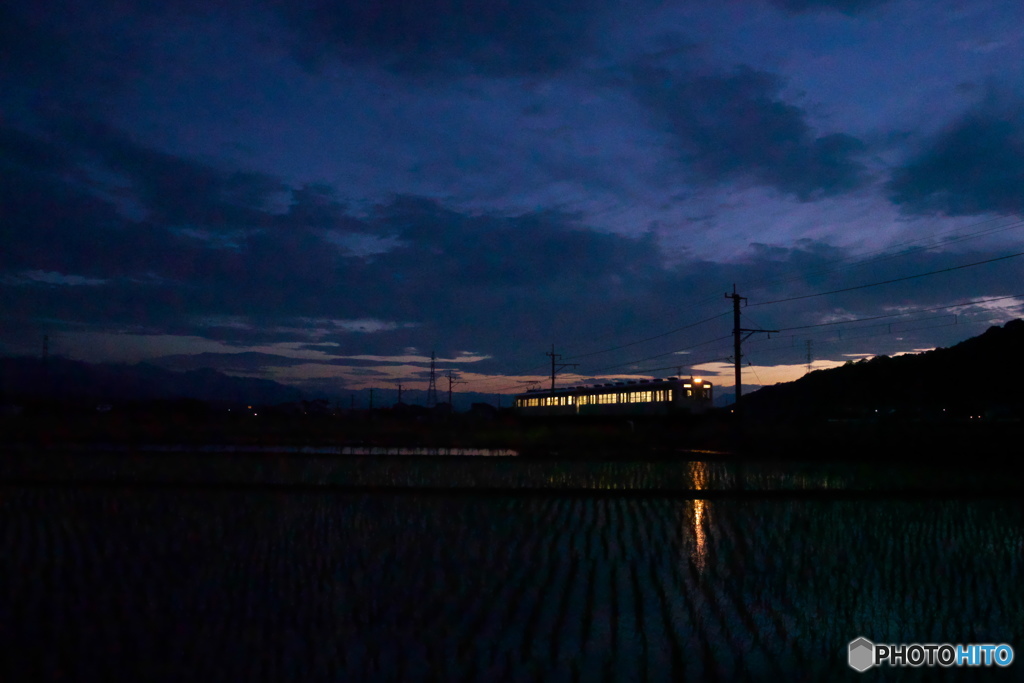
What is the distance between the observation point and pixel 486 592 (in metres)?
6.51

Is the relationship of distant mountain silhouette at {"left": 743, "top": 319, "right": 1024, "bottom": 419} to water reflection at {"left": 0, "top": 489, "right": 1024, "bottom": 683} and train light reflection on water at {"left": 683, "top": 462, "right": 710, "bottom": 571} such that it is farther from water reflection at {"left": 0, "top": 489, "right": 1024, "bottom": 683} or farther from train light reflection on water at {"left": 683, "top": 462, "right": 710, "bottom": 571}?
water reflection at {"left": 0, "top": 489, "right": 1024, "bottom": 683}

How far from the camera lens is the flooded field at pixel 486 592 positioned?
4.70 m

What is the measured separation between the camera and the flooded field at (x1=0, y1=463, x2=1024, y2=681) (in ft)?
15.4

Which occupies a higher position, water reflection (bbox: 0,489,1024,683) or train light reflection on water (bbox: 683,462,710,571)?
water reflection (bbox: 0,489,1024,683)

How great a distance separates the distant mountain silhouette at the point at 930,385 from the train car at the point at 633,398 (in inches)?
539

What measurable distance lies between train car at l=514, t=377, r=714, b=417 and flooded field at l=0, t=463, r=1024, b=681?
33.1 metres

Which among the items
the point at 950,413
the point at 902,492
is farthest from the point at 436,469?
the point at 950,413
